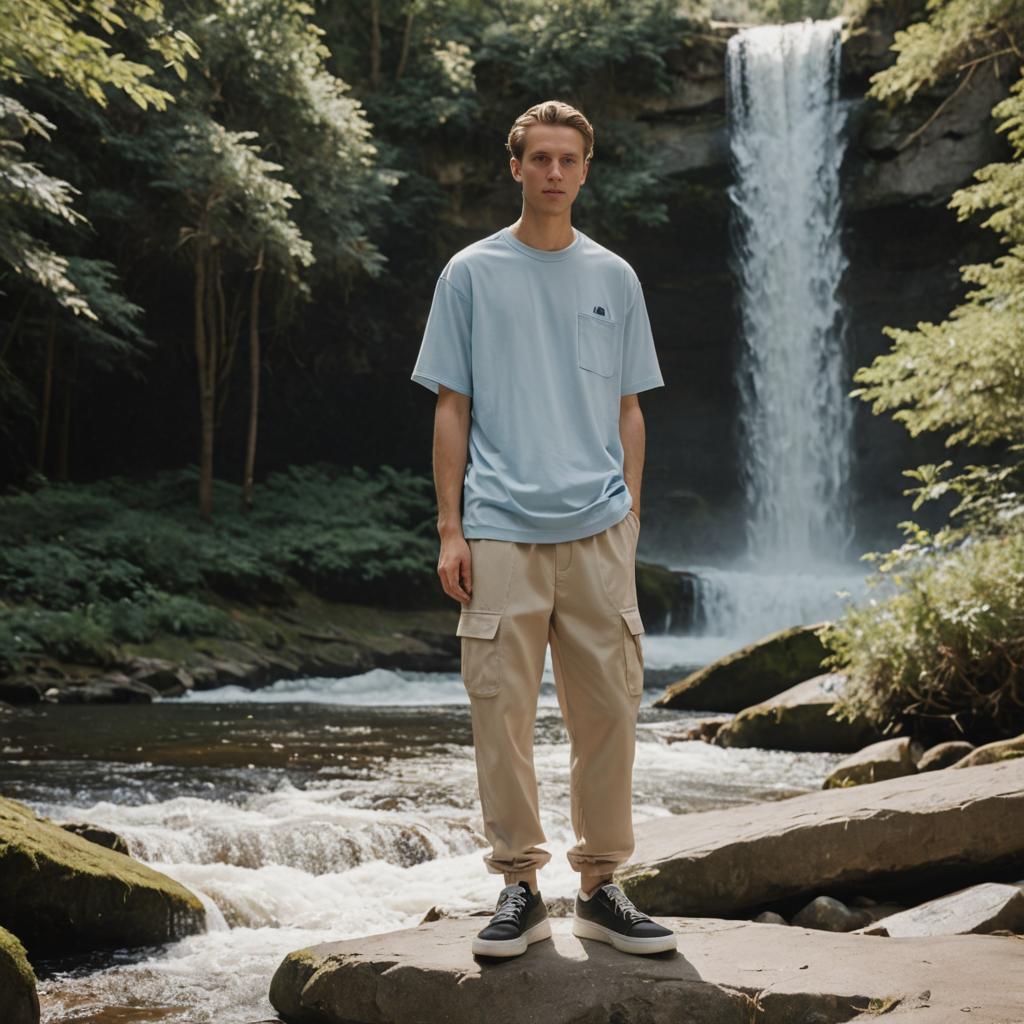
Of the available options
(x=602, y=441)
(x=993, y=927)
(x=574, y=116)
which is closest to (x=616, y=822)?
(x=602, y=441)

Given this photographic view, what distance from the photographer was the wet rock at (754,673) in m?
11.1

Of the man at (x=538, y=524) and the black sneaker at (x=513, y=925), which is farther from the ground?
the man at (x=538, y=524)

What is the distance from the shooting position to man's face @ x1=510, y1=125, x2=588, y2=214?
3.07 metres

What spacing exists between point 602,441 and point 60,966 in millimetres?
2950

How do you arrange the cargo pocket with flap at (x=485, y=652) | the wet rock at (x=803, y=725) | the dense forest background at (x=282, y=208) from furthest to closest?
the dense forest background at (x=282, y=208), the wet rock at (x=803, y=725), the cargo pocket with flap at (x=485, y=652)

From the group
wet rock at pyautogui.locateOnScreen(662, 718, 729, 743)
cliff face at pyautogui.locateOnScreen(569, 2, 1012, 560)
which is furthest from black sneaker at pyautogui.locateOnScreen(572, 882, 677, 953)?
cliff face at pyautogui.locateOnScreen(569, 2, 1012, 560)

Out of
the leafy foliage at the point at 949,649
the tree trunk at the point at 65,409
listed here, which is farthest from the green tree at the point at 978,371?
the tree trunk at the point at 65,409

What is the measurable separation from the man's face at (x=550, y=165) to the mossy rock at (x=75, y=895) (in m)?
3.05

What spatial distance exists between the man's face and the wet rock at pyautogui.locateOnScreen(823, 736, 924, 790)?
4698 mm

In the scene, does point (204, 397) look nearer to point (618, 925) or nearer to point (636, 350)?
point (636, 350)

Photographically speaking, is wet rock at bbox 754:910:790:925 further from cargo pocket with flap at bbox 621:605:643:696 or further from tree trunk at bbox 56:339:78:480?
tree trunk at bbox 56:339:78:480

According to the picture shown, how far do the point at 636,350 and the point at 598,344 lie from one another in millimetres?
198

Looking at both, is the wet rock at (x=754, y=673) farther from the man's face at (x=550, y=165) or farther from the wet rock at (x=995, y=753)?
the man's face at (x=550, y=165)

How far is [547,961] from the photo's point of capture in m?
2.96
